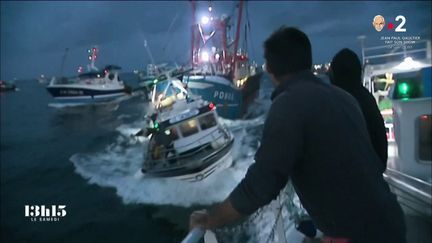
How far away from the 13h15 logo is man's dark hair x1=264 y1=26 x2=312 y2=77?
51.6 feet

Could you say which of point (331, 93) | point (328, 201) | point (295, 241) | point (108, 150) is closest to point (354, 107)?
point (331, 93)

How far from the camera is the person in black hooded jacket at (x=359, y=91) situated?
109 inches

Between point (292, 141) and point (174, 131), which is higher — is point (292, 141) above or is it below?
above

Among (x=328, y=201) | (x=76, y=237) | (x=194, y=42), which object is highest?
(x=194, y=42)

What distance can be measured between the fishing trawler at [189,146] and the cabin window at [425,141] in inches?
347

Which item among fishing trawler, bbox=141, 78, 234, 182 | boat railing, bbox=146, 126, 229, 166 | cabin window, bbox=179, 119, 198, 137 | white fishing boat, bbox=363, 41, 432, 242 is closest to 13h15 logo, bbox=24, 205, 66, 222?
fishing trawler, bbox=141, 78, 234, 182

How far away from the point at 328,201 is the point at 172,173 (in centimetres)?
1326

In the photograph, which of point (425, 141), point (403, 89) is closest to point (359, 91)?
point (403, 89)

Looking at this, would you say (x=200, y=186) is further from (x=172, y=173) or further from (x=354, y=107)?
(x=354, y=107)

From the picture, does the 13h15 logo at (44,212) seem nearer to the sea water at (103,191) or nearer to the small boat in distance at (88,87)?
the sea water at (103,191)

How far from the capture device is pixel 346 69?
3.04 m

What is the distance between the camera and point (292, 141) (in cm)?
152

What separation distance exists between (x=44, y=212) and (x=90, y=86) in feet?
129

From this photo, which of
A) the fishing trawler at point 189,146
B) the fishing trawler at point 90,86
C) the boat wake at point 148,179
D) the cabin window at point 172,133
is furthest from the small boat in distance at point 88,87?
the cabin window at point 172,133
